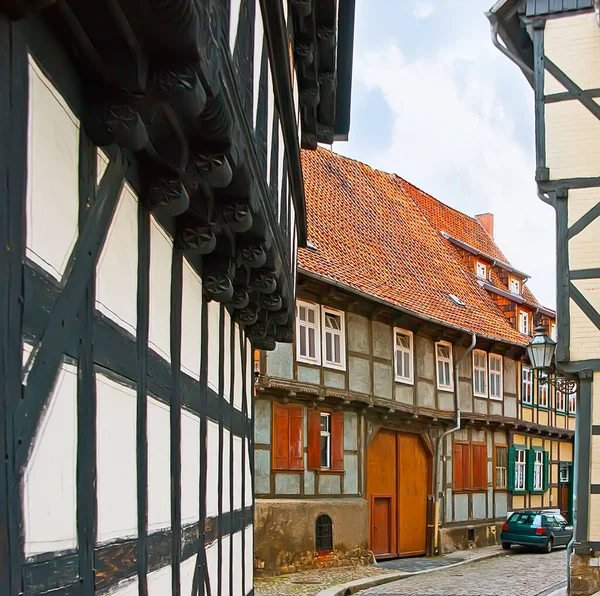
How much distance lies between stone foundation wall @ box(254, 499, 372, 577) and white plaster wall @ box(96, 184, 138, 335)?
45.2 ft

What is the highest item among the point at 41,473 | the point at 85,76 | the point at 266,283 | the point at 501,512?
the point at 85,76

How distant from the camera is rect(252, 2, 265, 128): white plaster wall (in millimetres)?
5777

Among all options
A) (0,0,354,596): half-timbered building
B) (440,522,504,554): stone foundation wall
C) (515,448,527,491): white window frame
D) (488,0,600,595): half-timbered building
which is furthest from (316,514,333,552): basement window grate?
(0,0,354,596): half-timbered building

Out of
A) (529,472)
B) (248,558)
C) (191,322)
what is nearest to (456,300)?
(529,472)

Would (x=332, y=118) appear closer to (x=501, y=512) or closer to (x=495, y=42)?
(x=495, y=42)

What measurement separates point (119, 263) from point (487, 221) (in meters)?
34.5

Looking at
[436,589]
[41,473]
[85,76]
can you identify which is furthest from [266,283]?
[436,589]

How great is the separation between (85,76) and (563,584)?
15457mm

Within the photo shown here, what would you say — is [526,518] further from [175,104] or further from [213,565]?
[175,104]

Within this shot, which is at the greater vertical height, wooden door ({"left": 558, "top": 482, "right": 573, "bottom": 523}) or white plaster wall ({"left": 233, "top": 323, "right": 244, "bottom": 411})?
white plaster wall ({"left": 233, "top": 323, "right": 244, "bottom": 411})

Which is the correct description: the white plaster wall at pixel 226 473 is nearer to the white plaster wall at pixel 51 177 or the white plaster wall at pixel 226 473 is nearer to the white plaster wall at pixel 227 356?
the white plaster wall at pixel 227 356

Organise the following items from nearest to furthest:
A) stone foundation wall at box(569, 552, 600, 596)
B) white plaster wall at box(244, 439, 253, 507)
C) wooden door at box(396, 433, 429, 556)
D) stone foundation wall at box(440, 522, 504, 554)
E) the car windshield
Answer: white plaster wall at box(244, 439, 253, 507) < stone foundation wall at box(569, 552, 600, 596) < wooden door at box(396, 433, 429, 556) < stone foundation wall at box(440, 522, 504, 554) < the car windshield

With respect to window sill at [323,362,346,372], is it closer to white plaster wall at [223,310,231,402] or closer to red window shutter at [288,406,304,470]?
red window shutter at [288,406,304,470]

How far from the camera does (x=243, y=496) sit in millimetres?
9164
